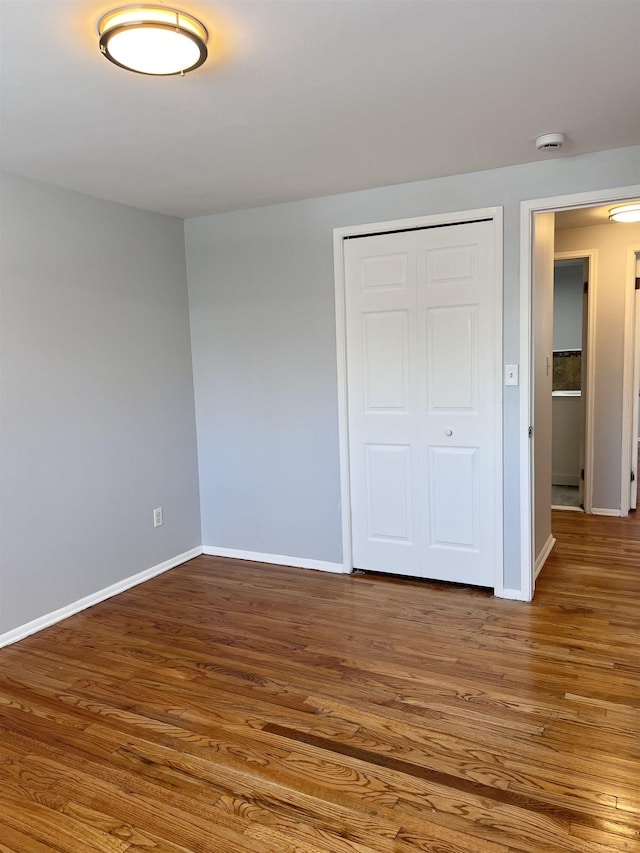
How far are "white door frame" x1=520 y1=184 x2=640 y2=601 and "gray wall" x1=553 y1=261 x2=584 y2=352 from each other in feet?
12.4

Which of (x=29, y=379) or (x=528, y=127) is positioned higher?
(x=528, y=127)

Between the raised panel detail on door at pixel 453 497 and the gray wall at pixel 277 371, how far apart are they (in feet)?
0.67

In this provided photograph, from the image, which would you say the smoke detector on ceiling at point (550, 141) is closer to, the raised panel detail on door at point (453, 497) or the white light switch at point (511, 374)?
the white light switch at point (511, 374)

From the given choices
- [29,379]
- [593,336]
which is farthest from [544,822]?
[593,336]

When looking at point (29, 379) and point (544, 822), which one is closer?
point (544, 822)

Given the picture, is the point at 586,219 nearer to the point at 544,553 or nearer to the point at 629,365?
the point at 629,365

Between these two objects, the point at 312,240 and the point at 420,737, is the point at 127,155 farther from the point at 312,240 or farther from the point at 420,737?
the point at 420,737

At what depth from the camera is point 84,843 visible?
5.75 ft

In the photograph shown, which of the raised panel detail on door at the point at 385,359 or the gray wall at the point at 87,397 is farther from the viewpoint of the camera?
the raised panel detail on door at the point at 385,359

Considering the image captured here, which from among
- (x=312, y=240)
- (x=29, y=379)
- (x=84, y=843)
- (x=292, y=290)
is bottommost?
(x=84, y=843)

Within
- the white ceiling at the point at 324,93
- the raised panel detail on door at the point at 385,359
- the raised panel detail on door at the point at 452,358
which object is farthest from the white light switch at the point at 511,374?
the white ceiling at the point at 324,93

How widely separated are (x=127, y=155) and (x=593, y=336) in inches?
153

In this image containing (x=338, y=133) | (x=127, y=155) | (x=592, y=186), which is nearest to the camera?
(x=338, y=133)

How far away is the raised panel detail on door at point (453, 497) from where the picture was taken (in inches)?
137
